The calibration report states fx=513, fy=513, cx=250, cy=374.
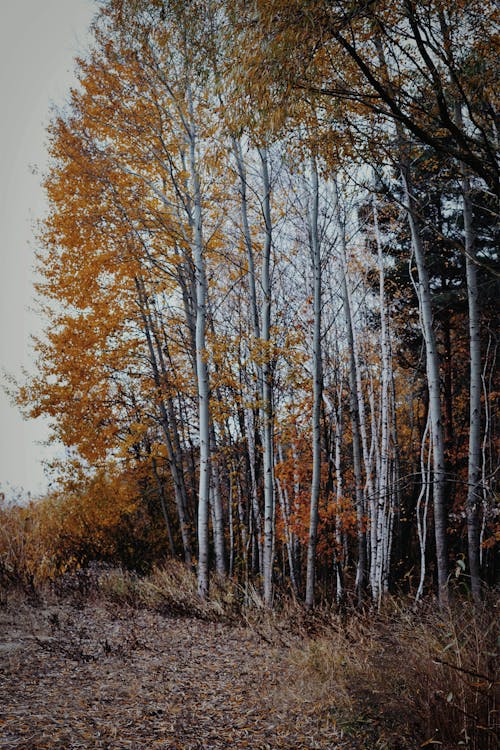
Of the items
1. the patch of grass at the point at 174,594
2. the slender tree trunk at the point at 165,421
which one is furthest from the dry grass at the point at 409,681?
the slender tree trunk at the point at 165,421

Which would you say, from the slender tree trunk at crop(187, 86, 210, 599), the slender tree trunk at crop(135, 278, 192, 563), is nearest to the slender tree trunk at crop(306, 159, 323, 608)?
the slender tree trunk at crop(187, 86, 210, 599)

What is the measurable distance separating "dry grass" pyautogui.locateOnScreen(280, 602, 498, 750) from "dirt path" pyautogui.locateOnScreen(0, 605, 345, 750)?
0.22 m

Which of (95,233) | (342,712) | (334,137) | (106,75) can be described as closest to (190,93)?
(106,75)

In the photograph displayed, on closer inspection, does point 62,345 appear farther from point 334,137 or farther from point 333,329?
point 334,137

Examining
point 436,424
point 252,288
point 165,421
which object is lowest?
point 436,424

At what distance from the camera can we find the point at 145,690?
3900 mm

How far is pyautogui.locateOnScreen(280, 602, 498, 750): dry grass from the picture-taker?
273cm

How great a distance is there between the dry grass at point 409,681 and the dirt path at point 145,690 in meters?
0.22

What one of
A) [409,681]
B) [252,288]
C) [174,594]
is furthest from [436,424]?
[174,594]

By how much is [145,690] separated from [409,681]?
198cm

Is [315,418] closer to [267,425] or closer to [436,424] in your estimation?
[267,425]

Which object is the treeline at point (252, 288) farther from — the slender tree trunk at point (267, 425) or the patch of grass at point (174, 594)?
the patch of grass at point (174, 594)

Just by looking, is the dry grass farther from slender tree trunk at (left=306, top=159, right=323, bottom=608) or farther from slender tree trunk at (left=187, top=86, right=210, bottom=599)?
slender tree trunk at (left=187, top=86, right=210, bottom=599)

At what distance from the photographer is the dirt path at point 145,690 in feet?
10.0
